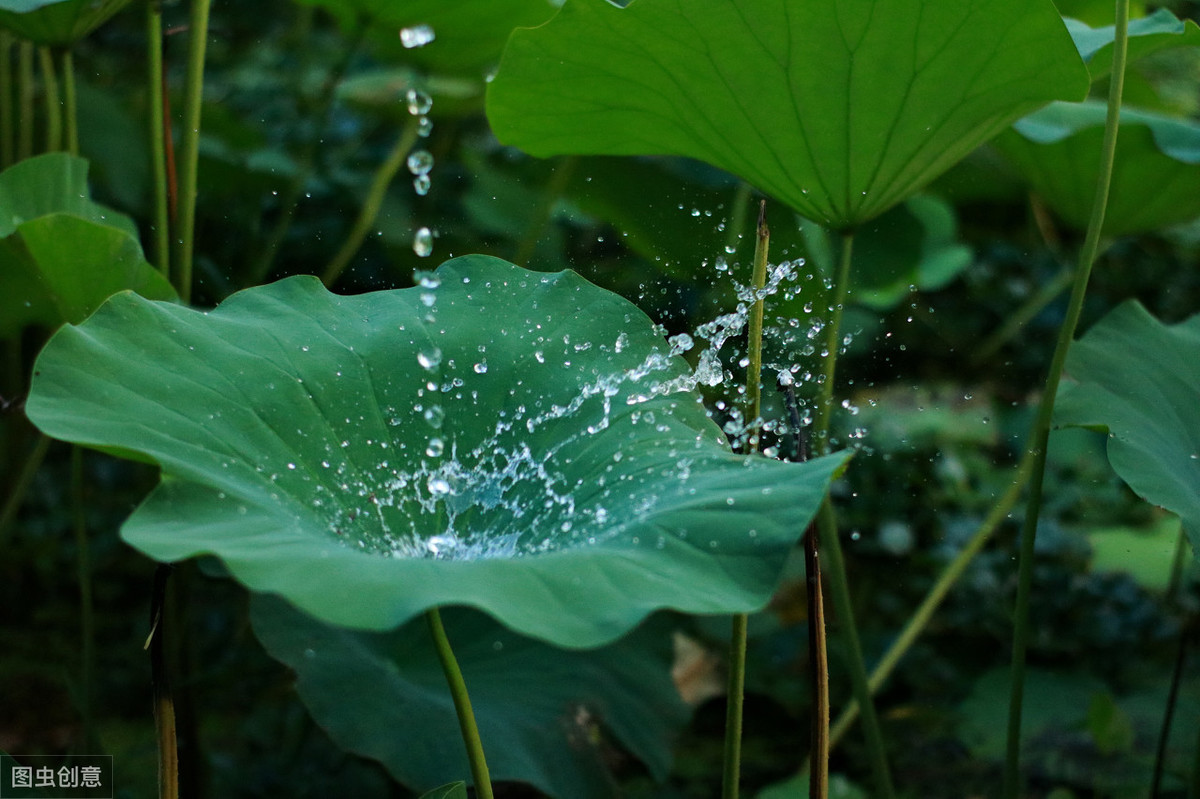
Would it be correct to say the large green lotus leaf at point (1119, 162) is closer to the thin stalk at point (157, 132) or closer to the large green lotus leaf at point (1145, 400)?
the large green lotus leaf at point (1145, 400)

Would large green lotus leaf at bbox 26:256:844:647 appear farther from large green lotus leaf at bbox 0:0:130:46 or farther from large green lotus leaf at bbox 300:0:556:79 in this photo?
large green lotus leaf at bbox 300:0:556:79

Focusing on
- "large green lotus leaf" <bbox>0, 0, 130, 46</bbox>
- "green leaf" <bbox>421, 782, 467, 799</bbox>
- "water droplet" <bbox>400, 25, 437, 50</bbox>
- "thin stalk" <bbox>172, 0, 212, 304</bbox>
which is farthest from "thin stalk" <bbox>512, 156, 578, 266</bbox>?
"green leaf" <bbox>421, 782, 467, 799</bbox>

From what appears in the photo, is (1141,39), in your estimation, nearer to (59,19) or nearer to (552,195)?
(552,195)

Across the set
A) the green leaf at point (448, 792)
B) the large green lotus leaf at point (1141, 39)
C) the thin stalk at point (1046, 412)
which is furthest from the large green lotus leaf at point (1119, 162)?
the green leaf at point (448, 792)

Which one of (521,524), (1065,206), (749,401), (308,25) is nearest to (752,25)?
(749,401)

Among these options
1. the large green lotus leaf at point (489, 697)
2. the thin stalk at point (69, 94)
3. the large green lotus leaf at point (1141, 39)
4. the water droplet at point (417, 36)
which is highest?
the water droplet at point (417, 36)

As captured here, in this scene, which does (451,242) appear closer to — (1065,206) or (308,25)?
(308,25)

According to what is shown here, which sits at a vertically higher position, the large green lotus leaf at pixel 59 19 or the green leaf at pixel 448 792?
the large green lotus leaf at pixel 59 19
